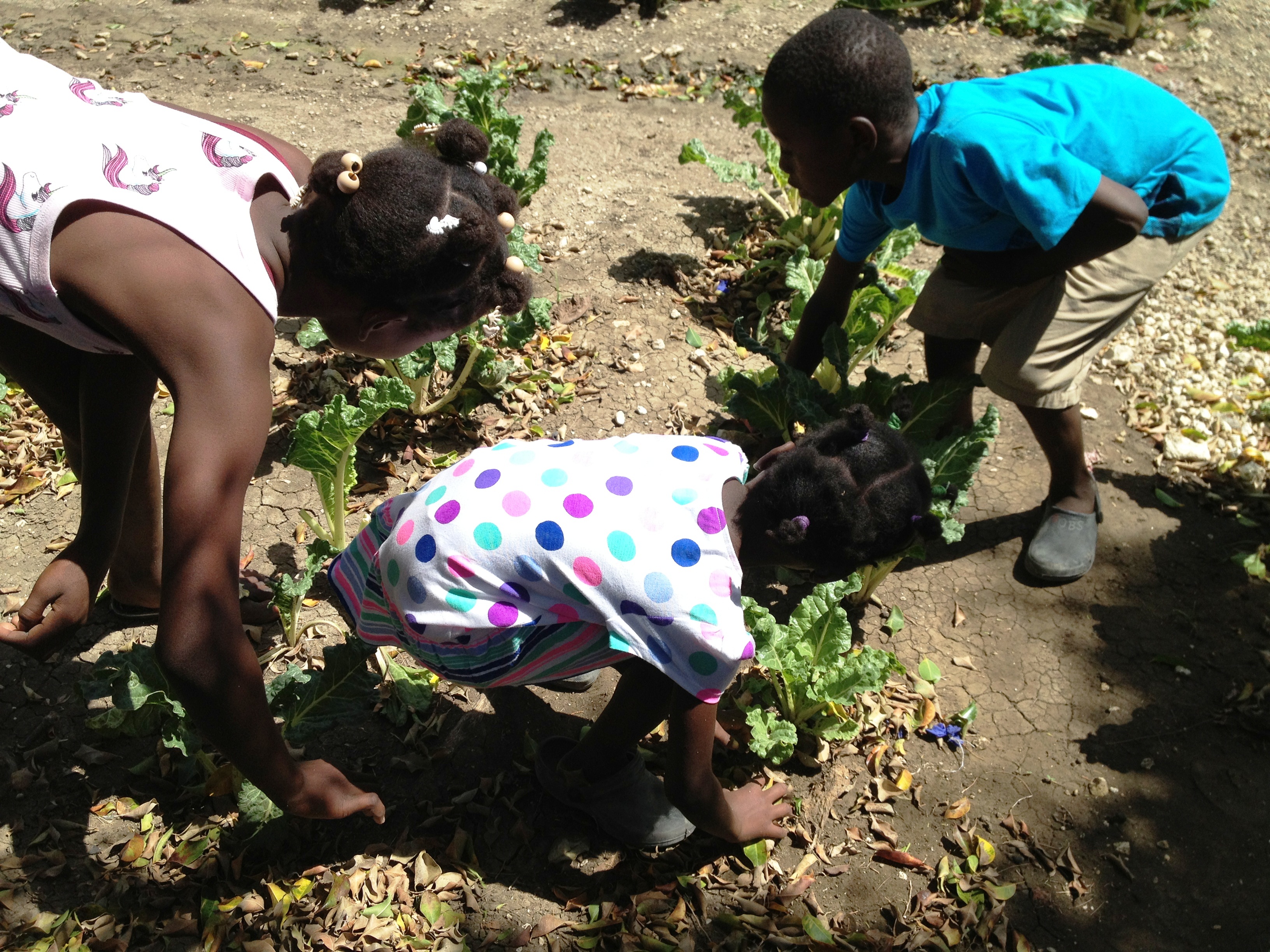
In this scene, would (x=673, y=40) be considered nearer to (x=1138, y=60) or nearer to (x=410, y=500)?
(x=1138, y=60)

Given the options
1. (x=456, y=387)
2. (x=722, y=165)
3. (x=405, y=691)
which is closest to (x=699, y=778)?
(x=405, y=691)

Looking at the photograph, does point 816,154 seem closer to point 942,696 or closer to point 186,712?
point 942,696

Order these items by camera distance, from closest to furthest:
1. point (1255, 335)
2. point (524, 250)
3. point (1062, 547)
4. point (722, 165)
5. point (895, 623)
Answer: point (895, 623), point (1062, 547), point (1255, 335), point (524, 250), point (722, 165)

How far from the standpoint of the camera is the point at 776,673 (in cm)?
272

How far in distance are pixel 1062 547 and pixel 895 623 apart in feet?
2.30

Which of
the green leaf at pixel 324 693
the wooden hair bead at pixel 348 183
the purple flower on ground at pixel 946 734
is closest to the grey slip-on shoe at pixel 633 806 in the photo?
the green leaf at pixel 324 693

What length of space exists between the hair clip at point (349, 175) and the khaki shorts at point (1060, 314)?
2.05 metres

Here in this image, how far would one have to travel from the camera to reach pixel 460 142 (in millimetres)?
1998

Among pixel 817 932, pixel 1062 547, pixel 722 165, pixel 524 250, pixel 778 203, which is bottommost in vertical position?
pixel 817 932

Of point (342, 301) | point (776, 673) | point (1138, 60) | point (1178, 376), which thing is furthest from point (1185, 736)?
point (1138, 60)

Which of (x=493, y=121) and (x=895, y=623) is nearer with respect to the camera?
(x=895, y=623)

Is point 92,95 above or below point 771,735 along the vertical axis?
above

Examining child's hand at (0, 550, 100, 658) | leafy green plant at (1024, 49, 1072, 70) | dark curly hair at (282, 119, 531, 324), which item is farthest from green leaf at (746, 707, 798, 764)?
leafy green plant at (1024, 49, 1072, 70)

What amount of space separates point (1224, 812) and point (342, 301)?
2.81 m
